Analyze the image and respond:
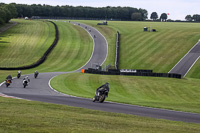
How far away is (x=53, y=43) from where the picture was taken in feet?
336

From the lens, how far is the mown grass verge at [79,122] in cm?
1484

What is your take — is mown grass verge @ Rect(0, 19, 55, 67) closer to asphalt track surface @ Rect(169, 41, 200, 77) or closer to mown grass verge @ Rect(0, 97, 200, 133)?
asphalt track surface @ Rect(169, 41, 200, 77)

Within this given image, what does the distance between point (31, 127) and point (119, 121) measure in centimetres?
469

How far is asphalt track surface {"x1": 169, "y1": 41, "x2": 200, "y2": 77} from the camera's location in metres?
72.1

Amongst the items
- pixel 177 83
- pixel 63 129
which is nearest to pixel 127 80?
pixel 177 83

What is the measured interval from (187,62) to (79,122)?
212 ft

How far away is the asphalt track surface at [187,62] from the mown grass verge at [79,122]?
50.6 metres

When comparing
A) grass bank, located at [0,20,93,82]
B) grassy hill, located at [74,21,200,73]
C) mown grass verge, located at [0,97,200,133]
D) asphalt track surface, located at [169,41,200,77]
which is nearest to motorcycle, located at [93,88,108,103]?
mown grass verge, located at [0,97,200,133]

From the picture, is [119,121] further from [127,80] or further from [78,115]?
[127,80]

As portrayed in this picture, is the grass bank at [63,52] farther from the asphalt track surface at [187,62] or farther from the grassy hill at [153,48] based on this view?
the asphalt track surface at [187,62]

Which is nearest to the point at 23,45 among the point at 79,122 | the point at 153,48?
the point at 153,48

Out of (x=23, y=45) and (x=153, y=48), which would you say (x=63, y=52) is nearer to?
(x=23, y=45)

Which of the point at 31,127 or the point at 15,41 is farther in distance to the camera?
the point at 15,41

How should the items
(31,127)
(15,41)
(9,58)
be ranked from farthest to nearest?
(15,41) → (9,58) → (31,127)
